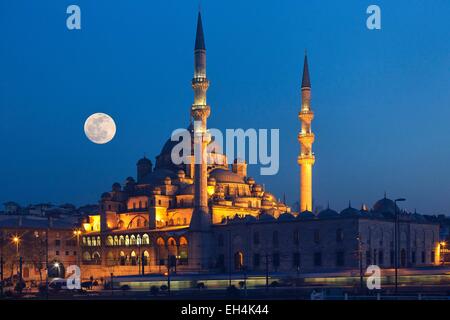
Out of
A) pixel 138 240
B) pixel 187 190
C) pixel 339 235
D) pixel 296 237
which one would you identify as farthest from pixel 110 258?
pixel 339 235

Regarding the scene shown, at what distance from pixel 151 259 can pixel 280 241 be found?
14648mm

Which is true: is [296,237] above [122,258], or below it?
above

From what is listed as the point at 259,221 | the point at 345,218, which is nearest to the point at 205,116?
the point at 259,221

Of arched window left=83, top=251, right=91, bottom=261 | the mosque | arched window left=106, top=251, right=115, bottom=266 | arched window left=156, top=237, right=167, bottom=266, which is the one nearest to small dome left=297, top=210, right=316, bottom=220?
the mosque

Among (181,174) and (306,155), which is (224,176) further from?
(306,155)

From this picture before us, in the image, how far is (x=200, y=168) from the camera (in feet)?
240

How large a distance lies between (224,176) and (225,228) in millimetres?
14347

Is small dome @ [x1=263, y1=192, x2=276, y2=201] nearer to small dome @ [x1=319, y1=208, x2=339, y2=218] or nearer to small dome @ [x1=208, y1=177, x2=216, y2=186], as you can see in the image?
small dome @ [x1=208, y1=177, x2=216, y2=186]

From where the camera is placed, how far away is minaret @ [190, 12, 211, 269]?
7362 cm

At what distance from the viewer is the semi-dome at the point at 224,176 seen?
8800 centimetres

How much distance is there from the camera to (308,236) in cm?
6856

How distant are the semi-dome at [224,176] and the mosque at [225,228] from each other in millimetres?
170
